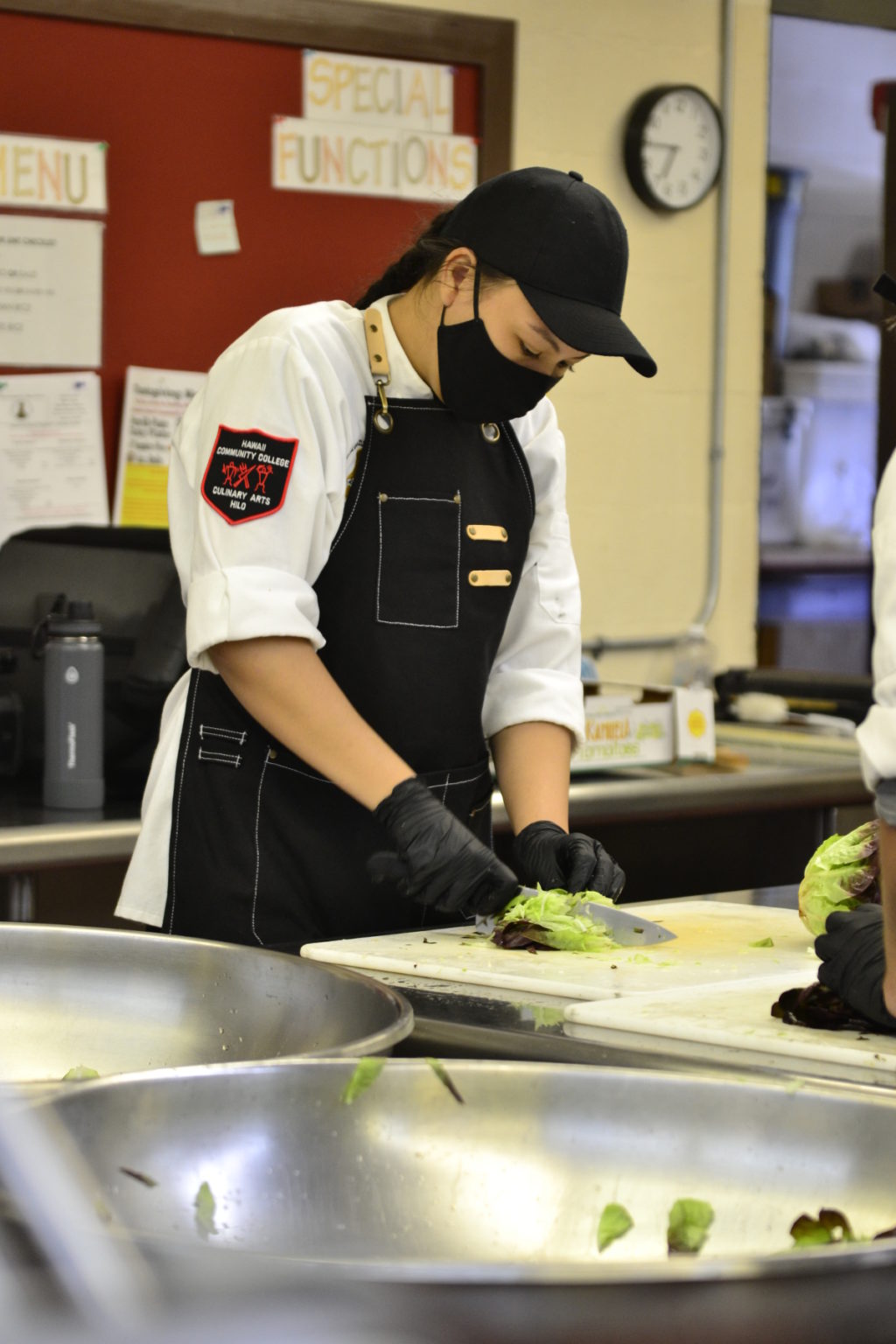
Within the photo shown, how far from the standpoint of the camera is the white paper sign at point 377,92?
390 centimetres

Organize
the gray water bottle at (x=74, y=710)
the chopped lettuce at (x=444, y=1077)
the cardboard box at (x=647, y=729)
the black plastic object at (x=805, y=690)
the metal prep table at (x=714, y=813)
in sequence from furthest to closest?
the black plastic object at (x=805, y=690) → the cardboard box at (x=647, y=729) → the metal prep table at (x=714, y=813) → the gray water bottle at (x=74, y=710) → the chopped lettuce at (x=444, y=1077)

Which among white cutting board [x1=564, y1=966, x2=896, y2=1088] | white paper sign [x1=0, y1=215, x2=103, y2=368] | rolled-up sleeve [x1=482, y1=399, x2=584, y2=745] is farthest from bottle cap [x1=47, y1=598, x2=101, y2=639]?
white cutting board [x1=564, y1=966, x2=896, y2=1088]

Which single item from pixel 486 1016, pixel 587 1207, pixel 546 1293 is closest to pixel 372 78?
pixel 486 1016

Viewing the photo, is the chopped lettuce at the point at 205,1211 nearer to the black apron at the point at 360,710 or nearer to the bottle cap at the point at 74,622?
the black apron at the point at 360,710

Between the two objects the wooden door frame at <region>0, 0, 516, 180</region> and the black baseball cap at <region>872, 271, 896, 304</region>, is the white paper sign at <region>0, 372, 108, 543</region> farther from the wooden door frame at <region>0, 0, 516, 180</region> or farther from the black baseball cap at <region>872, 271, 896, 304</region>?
the black baseball cap at <region>872, 271, 896, 304</region>

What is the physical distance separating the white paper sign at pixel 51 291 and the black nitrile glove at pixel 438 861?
205 cm

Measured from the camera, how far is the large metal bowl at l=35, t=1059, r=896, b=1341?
0.98 m

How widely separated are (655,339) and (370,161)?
877 millimetres

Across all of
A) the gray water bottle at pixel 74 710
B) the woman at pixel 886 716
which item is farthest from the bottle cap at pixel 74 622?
the woman at pixel 886 716

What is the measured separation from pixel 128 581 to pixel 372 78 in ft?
5.09

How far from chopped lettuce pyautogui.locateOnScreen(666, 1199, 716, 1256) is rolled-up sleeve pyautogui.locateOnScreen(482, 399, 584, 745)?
4.33 feet

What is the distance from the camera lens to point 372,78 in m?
3.97

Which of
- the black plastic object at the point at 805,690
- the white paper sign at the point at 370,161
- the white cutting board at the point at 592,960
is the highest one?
the white paper sign at the point at 370,161

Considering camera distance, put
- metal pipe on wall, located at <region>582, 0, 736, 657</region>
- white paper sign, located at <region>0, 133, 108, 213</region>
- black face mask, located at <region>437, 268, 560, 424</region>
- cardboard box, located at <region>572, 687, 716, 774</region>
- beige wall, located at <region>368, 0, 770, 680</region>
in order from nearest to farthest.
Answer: black face mask, located at <region>437, 268, 560, 424</region> → cardboard box, located at <region>572, 687, 716, 774</region> → white paper sign, located at <region>0, 133, 108, 213</region> → beige wall, located at <region>368, 0, 770, 680</region> → metal pipe on wall, located at <region>582, 0, 736, 657</region>
